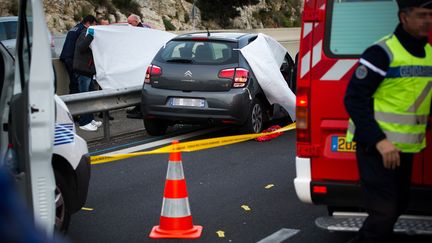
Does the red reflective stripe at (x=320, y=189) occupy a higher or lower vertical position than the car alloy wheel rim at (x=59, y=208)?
higher

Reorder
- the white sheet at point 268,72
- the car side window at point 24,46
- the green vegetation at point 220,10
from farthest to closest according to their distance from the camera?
the green vegetation at point 220,10 < the white sheet at point 268,72 < the car side window at point 24,46

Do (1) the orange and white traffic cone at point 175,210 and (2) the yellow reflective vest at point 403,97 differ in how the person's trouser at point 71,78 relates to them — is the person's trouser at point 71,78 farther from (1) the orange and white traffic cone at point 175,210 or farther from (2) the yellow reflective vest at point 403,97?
(2) the yellow reflective vest at point 403,97

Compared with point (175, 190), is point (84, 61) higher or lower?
higher

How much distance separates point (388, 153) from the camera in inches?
148

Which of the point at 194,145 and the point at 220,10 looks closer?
the point at 194,145

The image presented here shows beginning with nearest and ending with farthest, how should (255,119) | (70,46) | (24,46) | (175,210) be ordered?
1. (24,46)
2. (175,210)
3. (255,119)
4. (70,46)

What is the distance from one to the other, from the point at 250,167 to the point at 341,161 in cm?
374

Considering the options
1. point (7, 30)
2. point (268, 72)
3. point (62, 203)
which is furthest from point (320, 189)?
point (7, 30)

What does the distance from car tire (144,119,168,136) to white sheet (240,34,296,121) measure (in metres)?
1.59

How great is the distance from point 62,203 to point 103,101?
5.48m

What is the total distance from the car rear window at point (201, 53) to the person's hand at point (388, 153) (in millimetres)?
6604

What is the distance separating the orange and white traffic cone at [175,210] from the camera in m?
5.56

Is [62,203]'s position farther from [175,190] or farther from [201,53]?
[201,53]

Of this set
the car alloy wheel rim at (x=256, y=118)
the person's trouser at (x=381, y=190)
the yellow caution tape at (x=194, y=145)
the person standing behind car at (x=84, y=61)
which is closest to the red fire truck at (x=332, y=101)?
the person's trouser at (x=381, y=190)
